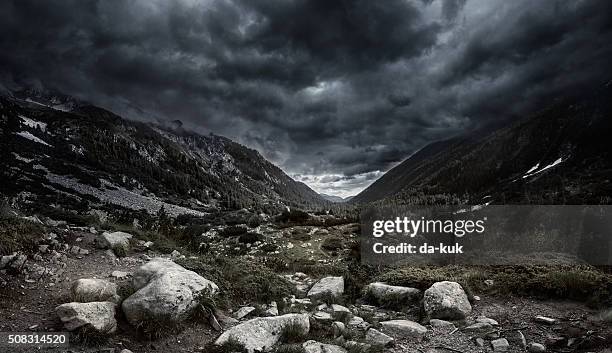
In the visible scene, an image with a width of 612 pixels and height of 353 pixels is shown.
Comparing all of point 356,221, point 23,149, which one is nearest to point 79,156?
point 23,149

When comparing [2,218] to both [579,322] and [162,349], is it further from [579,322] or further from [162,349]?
[579,322]

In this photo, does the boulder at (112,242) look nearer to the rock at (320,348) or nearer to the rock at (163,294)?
the rock at (163,294)

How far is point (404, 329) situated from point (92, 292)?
23.8ft

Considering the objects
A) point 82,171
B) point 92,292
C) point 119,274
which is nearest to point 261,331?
point 92,292

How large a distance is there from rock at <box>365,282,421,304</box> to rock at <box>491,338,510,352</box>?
3.37 m

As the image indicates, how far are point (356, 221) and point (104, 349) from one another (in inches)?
1071

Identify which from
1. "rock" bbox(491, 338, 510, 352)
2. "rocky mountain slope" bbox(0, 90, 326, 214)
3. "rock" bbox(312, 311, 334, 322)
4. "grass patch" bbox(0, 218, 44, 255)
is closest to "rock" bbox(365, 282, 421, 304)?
"rock" bbox(312, 311, 334, 322)

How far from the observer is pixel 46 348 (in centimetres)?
619

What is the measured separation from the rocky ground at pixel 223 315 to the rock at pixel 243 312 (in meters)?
0.03

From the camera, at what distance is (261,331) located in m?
7.33

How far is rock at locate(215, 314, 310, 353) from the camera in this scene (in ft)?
22.6

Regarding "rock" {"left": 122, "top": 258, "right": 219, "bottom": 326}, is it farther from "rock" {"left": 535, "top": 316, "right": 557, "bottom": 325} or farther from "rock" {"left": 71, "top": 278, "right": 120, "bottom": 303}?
"rock" {"left": 535, "top": 316, "right": 557, "bottom": 325}

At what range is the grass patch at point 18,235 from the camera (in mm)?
8515

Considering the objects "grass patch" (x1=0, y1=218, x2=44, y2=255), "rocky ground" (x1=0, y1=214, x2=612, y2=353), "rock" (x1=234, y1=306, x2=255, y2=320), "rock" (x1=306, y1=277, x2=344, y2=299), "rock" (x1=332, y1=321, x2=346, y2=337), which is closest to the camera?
"rocky ground" (x1=0, y1=214, x2=612, y2=353)
